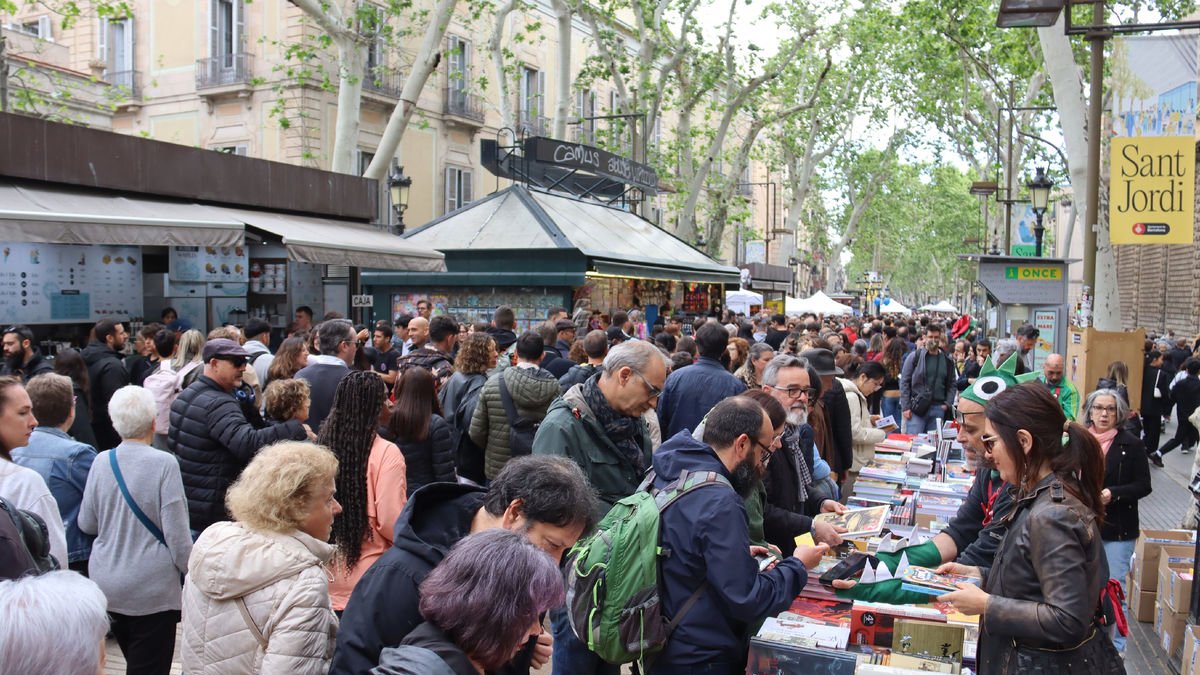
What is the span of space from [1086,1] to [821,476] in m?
6.37

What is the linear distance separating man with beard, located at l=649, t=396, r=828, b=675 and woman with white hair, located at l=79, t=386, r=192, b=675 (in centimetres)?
224

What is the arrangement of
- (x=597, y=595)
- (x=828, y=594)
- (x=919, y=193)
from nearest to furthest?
(x=597, y=595), (x=828, y=594), (x=919, y=193)

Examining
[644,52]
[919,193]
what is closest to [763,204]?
[919,193]

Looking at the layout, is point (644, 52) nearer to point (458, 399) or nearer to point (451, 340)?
point (451, 340)

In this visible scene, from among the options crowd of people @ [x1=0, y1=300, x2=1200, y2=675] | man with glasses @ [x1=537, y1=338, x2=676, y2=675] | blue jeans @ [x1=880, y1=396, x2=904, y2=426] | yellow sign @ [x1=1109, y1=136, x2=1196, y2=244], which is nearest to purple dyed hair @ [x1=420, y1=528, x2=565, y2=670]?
crowd of people @ [x1=0, y1=300, x2=1200, y2=675]

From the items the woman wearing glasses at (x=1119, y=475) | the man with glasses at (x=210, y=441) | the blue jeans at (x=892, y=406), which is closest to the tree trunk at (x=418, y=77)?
the blue jeans at (x=892, y=406)

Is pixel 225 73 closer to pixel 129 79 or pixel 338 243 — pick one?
pixel 129 79

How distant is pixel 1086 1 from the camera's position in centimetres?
885

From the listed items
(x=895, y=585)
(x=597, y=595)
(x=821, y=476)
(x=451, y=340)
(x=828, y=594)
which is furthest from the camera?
(x=451, y=340)

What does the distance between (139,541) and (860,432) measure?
16.3 feet

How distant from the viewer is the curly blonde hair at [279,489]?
2869 millimetres

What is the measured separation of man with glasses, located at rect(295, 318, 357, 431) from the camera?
6.02 m

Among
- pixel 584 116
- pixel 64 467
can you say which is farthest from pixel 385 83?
pixel 64 467

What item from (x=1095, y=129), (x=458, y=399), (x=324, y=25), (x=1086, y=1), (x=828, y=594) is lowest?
(x=828, y=594)
